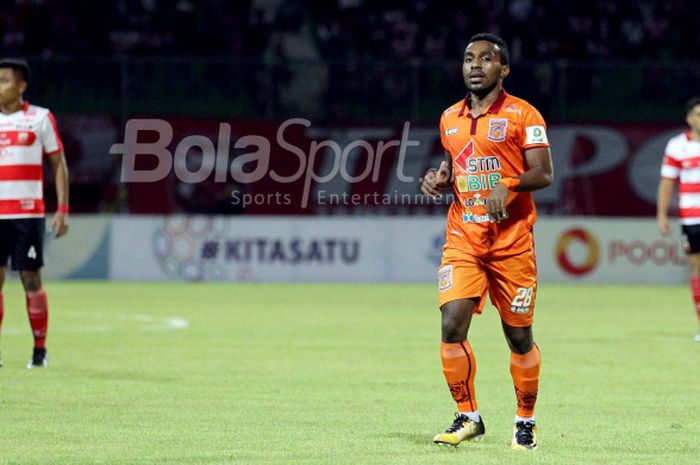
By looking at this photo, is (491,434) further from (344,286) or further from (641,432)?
(344,286)

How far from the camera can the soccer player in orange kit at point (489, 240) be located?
276 inches

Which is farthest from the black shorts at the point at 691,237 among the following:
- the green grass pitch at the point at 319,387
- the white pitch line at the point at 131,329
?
the white pitch line at the point at 131,329

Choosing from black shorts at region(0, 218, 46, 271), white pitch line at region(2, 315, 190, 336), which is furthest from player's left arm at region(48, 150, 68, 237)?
white pitch line at region(2, 315, 190, 336)

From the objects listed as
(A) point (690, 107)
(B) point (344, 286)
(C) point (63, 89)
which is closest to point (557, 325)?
(A) point (690, 107)

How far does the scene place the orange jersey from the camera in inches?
277

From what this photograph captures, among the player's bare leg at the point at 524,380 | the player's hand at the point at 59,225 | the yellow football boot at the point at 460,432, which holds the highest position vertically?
the player's hand at the point at 59,225

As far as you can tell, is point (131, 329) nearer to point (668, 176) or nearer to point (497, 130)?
point (668, 176)

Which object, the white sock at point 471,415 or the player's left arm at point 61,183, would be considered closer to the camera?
the white sock at point 471,415

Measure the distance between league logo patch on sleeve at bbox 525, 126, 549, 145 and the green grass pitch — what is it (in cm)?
157

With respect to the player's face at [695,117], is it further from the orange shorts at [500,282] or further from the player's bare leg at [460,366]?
the player's bare leg at [460,366]

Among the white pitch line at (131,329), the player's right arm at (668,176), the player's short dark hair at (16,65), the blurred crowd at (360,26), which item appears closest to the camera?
the player's short dark hair at (16,65)

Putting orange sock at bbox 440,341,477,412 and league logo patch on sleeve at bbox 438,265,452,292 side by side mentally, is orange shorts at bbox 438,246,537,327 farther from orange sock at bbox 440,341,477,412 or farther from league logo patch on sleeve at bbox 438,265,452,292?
orange sock at bbox 440,341,477,412

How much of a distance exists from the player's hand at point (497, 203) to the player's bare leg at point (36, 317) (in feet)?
17.1

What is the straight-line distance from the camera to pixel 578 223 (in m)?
23.8
